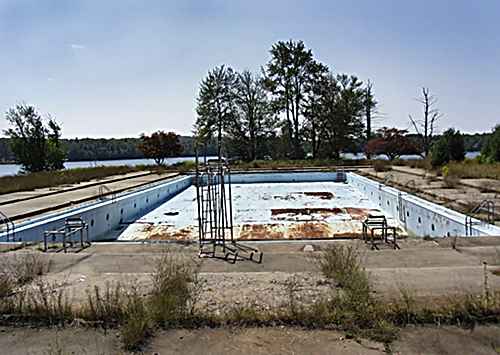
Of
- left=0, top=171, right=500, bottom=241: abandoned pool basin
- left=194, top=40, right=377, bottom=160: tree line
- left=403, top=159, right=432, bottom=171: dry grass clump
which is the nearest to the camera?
left=0, top=171, right=500, bottom=241: abandoned pool basin

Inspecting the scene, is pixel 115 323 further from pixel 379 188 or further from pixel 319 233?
pixel 379 188

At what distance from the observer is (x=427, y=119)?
2292 centimetres

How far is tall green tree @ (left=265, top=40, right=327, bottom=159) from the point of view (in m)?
22.7

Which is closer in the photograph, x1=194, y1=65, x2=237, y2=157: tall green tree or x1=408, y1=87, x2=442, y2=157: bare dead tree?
x1=408, y1=87, x2=442, y2=157: bare dead tree

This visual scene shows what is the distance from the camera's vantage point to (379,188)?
434 inches

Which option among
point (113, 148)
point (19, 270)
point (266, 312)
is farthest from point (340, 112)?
point (266, 312)

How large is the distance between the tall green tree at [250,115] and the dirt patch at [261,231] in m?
16.1

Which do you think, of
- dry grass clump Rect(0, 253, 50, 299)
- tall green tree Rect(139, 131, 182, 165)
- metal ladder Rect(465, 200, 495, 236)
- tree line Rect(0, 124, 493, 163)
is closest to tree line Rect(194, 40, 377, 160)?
tree line Rect(0, 124, 493, 163)

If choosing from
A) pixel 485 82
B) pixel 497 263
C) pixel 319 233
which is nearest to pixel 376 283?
pixel 497 263

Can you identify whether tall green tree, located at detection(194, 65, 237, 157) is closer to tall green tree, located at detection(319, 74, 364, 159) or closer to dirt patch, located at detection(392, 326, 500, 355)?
tall green tree, located at detection(319, 74, 364, 159)

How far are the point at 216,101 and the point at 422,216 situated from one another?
17.1 m

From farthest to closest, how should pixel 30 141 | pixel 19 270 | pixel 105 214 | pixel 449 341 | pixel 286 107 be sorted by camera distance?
1. pixel 286 107
2. pixel 30 141
3. pixel 105 214
4. pixel 19 270
5. pixel 449 341

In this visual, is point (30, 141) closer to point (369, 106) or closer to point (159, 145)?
point (159, 145)

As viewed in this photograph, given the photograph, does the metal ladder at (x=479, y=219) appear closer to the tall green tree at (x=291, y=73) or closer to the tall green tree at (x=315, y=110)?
the tall green tree at (x=315, y=110)
